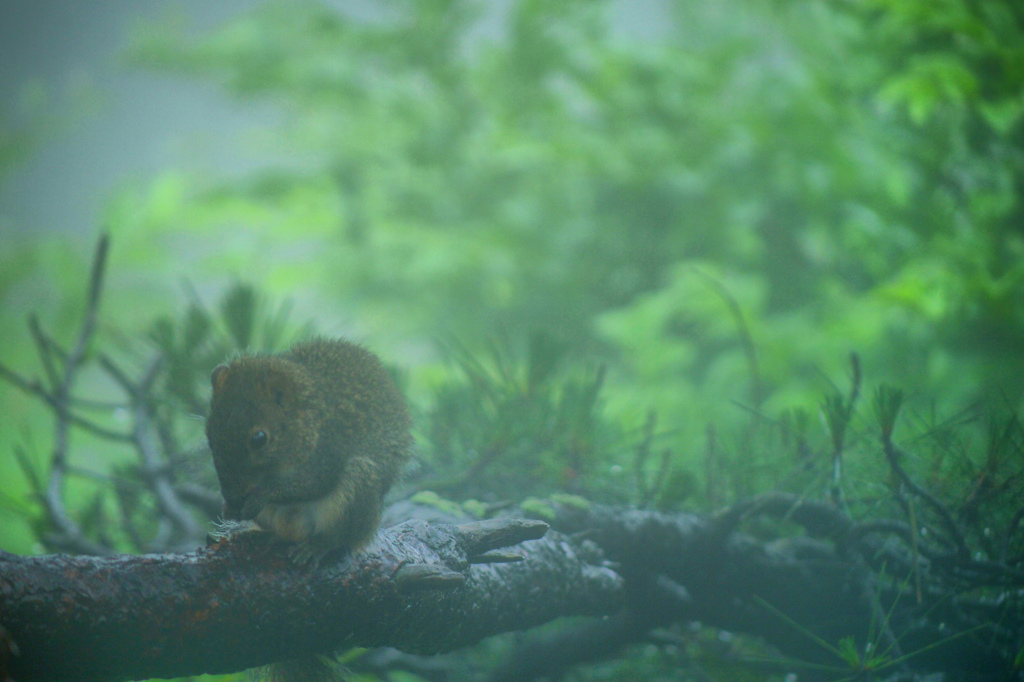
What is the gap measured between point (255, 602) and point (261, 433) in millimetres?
152

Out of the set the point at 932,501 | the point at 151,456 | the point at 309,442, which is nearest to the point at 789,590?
the point at 932,501

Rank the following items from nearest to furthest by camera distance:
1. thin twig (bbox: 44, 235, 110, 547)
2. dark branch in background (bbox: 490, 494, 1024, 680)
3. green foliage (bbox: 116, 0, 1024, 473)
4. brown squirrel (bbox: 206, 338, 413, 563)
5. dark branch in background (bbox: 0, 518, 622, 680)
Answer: dark branch in background (bbox: 0, 518, 622, 680) < brown squirrel (bbox: 206, 338, 413, 563) < dark branch in background (bbox: 490, 494, 1024, 680) < thin twig (bbox: 44, 235, 110, 547) < green foliage (bbox: 116, 0, 1024, 473)

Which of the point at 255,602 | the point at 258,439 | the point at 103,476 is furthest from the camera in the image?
the point at 103,476

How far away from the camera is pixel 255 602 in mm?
414

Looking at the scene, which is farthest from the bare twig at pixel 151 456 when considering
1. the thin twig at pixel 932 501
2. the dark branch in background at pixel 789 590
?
the thin twig at pixel 932 501

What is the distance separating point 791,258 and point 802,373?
1.96ft

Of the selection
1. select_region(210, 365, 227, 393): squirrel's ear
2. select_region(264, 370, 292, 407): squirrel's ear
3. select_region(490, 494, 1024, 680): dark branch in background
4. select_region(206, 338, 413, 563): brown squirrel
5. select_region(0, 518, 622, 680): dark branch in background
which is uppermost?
select_region(210, 365, 227, 393): squirrel's ear

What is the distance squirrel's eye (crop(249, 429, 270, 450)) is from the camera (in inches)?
A: 20.8

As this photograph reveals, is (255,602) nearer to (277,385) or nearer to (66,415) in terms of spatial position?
(277,385)

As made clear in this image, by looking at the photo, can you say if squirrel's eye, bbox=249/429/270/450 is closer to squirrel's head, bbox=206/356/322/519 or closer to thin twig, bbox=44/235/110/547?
squirrel's head, bbox=206/356/322/519

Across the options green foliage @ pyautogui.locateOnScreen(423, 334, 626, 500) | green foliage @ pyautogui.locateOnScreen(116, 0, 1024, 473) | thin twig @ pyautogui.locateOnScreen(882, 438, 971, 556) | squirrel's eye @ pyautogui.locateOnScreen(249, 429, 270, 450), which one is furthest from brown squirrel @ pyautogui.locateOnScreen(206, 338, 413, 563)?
green foliage @ pyautogui.locateOnScreen(116, 0, 1024, 473)

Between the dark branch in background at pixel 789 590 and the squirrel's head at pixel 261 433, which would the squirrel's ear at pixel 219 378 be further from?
the dark branch in background at pixel 789 590

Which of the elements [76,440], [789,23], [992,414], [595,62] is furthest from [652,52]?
[76,440]

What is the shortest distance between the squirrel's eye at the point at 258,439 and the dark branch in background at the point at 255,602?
0.10 meters
